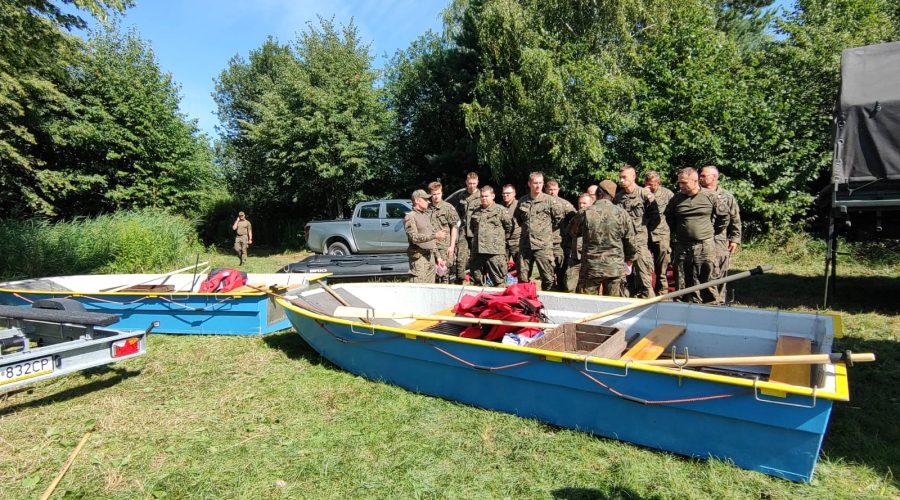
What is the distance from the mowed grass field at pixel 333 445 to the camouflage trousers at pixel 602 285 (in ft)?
6.73

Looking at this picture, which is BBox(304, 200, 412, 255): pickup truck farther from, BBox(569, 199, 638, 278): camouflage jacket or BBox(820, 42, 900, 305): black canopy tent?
BBox(820, 42, 900, 305): black canopy tent

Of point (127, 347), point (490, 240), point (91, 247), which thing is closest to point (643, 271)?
point (490, 240)

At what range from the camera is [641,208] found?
6375mm

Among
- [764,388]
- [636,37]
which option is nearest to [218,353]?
[764,388]

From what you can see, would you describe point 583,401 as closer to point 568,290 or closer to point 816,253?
point 568,290

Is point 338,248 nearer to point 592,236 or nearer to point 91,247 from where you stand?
point 91,247

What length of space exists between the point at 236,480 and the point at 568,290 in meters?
4.95

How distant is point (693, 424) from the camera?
9.59 feet

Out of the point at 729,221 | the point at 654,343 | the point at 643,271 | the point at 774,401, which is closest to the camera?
the point at 774,401

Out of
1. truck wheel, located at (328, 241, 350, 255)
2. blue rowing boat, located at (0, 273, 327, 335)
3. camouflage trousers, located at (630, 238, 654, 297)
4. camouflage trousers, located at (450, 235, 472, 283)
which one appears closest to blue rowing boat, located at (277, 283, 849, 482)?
blue rowing boat, located at (0, 273, 327, 335)

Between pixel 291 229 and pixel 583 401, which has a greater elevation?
pixel 291 229

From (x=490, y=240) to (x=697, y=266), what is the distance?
2.42 metres

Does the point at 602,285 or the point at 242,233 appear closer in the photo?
the point at 602,285

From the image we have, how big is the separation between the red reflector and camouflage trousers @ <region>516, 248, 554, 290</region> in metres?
4.33
